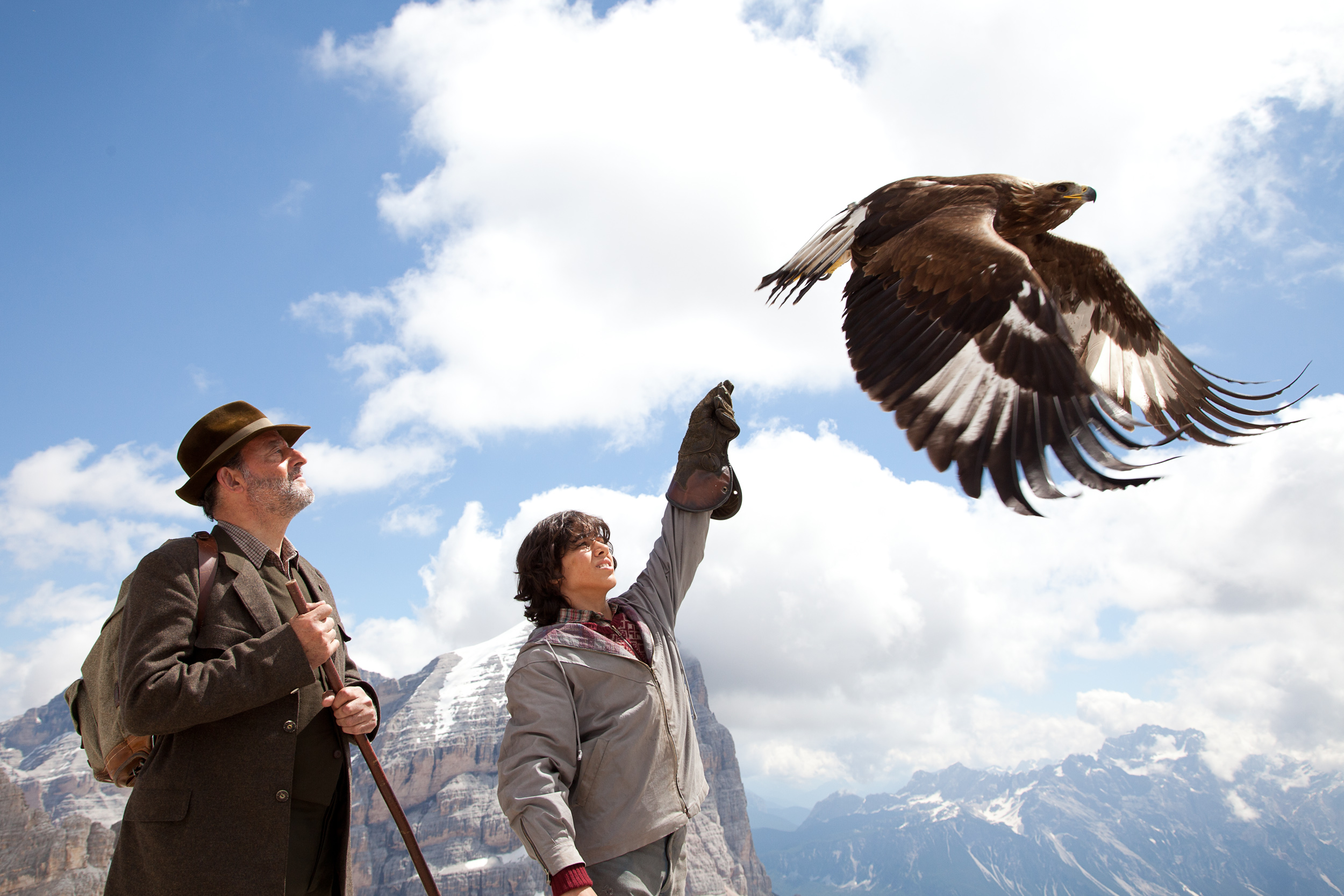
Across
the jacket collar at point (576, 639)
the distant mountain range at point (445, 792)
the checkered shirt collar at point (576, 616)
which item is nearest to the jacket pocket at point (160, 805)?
the jacket collar at point (576, 639)

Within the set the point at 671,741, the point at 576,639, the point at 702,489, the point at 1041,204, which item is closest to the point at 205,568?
the point at 576,639

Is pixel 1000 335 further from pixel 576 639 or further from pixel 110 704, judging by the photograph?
pixel 110 704

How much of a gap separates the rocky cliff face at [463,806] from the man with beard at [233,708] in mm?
114560

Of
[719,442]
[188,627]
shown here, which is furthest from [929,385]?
[188,627]

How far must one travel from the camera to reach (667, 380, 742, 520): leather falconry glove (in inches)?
121

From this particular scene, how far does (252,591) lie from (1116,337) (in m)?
4.76

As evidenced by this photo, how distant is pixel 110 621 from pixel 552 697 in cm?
144

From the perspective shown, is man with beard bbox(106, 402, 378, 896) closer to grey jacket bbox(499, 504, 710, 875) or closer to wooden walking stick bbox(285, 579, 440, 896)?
wooden walking stick bbox(285, 579, 440, 896)

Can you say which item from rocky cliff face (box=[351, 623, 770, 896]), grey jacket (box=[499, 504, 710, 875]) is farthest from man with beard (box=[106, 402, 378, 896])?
rocky cliff face (box=[351, 623, 770, 896])

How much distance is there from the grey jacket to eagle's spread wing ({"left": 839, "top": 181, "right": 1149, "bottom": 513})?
133 cm

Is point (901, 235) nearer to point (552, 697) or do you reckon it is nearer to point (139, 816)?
point (552, 697)

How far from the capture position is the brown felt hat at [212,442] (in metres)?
2.72

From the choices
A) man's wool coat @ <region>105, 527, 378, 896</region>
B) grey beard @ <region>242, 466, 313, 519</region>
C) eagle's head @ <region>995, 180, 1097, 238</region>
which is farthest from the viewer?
eagle's head @ <region>995, 180, 1097, 238</region>

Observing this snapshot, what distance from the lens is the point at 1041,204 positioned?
4258 mm
